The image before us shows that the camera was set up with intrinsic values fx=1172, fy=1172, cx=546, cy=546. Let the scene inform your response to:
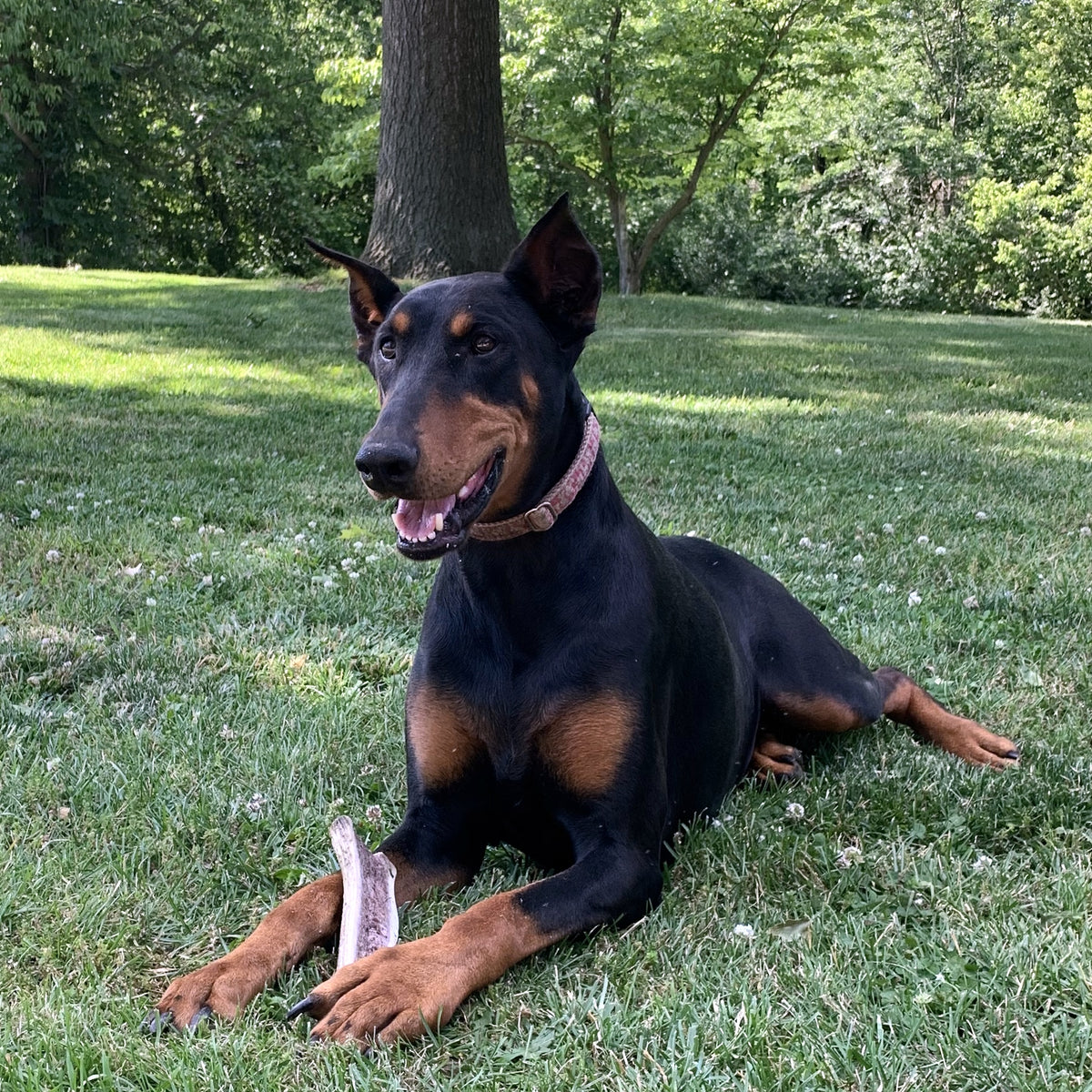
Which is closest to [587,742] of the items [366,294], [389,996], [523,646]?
[523,646]

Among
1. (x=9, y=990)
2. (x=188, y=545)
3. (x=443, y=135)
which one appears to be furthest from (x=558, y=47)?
(x=9, y=990)

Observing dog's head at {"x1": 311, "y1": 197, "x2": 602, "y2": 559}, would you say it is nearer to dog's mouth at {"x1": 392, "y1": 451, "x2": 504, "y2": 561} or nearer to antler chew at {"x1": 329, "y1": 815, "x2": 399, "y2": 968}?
dog's mouth at {"x1": 392, "y1": 451, "x2": 504, "y2": 561}

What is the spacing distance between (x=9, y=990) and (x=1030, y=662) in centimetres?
366

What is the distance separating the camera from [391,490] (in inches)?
104

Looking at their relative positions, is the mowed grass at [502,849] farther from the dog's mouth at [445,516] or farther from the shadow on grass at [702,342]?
the shadow on grass at [702,342]

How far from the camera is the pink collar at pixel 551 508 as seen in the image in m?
2.93

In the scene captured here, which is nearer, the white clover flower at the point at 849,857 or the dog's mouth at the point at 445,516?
the dog's mouth at the point at 445,516

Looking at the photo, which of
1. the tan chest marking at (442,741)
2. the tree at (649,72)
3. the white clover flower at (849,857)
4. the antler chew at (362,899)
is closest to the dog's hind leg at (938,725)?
the white clover flower at (849,857)

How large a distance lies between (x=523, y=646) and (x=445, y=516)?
0.42 metres

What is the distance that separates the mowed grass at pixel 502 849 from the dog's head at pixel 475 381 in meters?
1.00

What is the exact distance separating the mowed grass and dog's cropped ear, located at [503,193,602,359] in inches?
56.3

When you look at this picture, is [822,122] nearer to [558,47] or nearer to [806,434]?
[558,47]

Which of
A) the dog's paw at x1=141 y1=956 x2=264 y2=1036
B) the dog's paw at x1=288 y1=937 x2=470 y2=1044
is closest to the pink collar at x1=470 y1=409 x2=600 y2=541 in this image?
the dog's paw at x1=288 y1=937 x2=470 y2=1044

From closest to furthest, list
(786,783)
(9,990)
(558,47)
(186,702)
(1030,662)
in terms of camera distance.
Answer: (9,990) < (786,783) < (186,702) < (1030,662) < (558,47)
